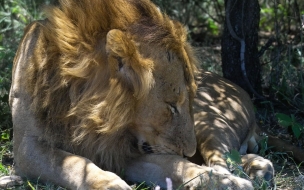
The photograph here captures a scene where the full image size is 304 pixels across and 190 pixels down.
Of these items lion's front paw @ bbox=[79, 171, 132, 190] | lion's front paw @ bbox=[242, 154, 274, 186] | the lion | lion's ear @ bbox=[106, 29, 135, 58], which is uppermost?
lion's ear @ bbox=[106, 29, 135, 58]

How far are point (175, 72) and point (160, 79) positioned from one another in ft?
0.29

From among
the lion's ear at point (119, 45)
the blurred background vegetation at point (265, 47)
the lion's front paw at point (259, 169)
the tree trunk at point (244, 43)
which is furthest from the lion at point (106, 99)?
the tree trunk at point (244, 43)

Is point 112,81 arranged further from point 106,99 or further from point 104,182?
point 104,182

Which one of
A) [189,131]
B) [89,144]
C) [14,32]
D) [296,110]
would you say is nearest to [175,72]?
[189,131]

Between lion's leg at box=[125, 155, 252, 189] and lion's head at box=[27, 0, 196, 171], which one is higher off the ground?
lion's head at box=[27, 0, 196, 171]

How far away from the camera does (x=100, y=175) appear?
3.18 meters

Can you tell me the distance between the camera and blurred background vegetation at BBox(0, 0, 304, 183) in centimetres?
477

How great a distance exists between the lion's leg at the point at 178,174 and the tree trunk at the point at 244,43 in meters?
1.58

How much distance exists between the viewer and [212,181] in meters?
3.25

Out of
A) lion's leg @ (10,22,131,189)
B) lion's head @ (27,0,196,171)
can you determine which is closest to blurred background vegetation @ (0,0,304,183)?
lion's leg @ (10,22,131,189)

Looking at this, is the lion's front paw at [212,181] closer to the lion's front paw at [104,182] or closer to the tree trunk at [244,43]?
Answer: the lion's front paw at [104,182]

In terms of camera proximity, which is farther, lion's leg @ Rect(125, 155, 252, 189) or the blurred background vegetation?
the blurred background vegetation

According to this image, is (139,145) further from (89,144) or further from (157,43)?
(157,43)

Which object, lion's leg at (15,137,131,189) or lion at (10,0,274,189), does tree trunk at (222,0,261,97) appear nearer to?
lion at (10,0,274,189)
